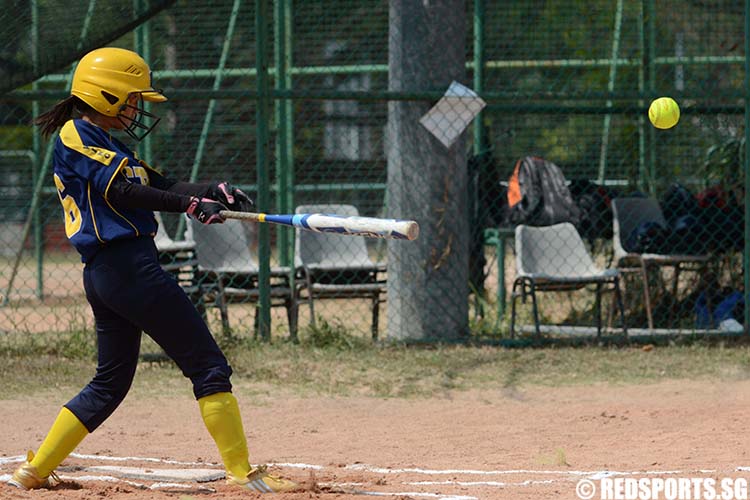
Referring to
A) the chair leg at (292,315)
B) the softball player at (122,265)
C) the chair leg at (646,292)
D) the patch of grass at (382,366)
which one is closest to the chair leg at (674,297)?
the chair leg at (646,292)

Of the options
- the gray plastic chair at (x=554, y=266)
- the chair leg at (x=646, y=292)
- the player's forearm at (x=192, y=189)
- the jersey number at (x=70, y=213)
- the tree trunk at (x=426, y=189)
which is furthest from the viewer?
the chair leg at (x=646, y=292)

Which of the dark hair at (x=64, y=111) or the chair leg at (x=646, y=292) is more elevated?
the dark hair at (x=64, y=111)

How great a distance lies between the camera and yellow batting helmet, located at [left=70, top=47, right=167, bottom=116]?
4734 mm

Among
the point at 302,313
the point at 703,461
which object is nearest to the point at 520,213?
the point at 302,313

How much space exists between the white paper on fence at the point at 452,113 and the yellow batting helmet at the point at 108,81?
412 centimetres

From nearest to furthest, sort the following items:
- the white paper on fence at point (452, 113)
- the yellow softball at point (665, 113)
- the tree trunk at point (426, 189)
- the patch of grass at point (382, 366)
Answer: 1. the yellow softball at point (665, 113)
2. the patch of grass at point (382, 366)
3. the white paper on fence at point (452, 113)
4. the tree trunk at point (426, 189)

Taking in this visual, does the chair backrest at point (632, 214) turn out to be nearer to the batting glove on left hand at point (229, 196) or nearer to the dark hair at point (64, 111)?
the batting glove on left hand at point (229, 196)

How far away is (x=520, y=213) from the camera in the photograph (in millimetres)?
9945

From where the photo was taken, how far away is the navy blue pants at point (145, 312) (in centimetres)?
460

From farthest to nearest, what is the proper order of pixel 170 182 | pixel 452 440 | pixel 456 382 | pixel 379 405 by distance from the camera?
pixel 456 382 → pixel 379 405 → pixel 452 440 → pixel 170 182

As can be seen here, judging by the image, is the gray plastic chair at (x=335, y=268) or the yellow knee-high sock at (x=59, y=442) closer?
the yellow knee-high sock at (x=59, y=442)

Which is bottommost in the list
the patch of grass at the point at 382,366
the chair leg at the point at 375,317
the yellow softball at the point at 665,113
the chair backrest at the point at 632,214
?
the patch of grass at the point at 382,366

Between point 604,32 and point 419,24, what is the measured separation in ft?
14.5

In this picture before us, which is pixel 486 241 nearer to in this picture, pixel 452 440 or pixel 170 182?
pixel 452 440
